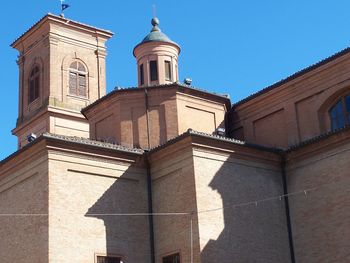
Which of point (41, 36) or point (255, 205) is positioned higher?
point (41, 36)

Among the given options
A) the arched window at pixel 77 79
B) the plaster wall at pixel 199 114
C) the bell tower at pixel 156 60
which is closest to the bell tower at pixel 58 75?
the arched window at pixel 77 79

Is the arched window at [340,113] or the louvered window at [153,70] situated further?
the louvered window at [153,70]

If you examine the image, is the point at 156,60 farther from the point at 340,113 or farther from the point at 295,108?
the point at 340,113

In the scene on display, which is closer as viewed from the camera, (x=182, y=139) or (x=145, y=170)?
(x=182, y=139)

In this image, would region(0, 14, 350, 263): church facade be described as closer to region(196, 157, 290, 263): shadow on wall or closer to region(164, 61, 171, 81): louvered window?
region(196, 157, 290, 263): shadow on wall

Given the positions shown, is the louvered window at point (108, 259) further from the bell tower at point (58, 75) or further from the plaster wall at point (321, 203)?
the bell tower at point (58, 75)

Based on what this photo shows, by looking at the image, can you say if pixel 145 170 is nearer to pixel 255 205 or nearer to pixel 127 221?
pixel 127 221

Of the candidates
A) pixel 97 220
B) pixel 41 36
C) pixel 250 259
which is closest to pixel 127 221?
pixel 97 220

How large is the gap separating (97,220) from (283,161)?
19.1ft

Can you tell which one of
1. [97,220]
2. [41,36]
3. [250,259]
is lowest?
[250,259]

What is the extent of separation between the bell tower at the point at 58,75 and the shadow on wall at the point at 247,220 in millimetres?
12985

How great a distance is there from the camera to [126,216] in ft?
64.6

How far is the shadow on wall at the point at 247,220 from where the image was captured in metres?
18.5

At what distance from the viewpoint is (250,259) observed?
1888 cm
